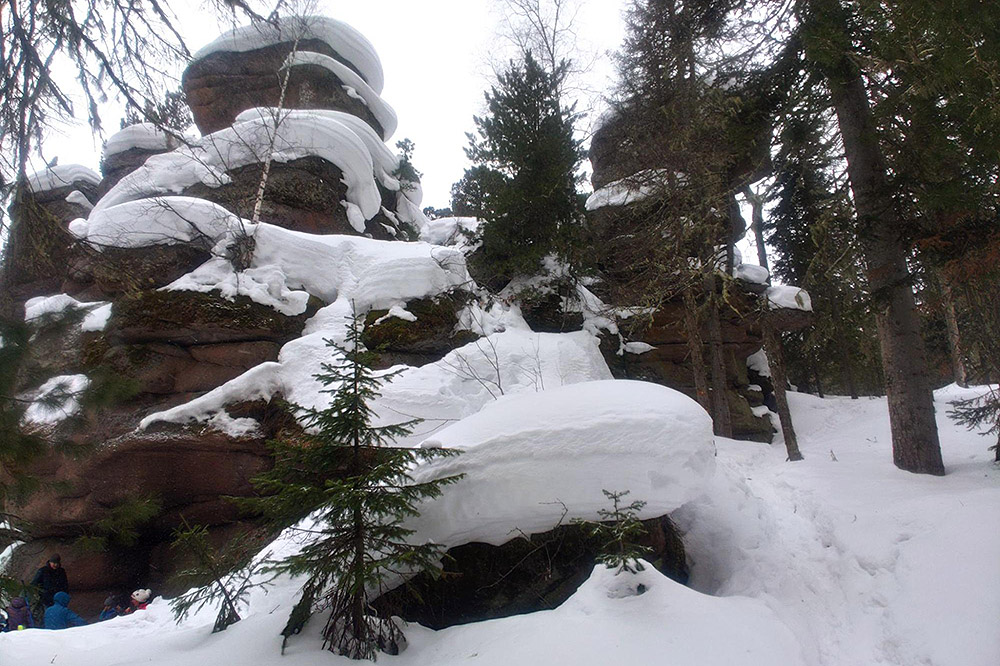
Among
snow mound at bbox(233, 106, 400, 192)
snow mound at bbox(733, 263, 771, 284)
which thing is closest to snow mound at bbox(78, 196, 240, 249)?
snow mound at bbox(233, 106, 400, 192)

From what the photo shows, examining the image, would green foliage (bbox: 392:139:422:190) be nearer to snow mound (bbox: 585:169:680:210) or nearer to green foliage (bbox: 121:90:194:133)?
snow mound (bbox: 585:169:680:210)

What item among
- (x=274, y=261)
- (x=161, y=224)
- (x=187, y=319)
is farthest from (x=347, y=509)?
(x=161, y=224)

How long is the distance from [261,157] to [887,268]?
14671 mm

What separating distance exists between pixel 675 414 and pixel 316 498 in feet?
10.3

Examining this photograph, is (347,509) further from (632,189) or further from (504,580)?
(632,189)

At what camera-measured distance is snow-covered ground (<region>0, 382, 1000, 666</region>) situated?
10.8ft

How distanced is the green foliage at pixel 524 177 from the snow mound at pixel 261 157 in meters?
4.78

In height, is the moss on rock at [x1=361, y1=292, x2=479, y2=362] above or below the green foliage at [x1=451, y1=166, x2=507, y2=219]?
below

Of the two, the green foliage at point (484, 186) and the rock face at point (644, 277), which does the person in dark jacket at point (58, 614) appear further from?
the rock face at point (644, 277)

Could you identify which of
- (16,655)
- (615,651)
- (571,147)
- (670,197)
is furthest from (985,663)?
(571,147)

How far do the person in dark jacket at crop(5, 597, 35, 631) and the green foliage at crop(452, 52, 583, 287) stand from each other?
377 inches

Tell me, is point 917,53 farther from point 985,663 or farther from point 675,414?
point 985,663

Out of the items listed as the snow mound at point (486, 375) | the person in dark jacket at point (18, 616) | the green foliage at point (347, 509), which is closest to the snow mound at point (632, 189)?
the snow mound at point (486, 375)

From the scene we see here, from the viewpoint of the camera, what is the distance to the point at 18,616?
6531 mm
